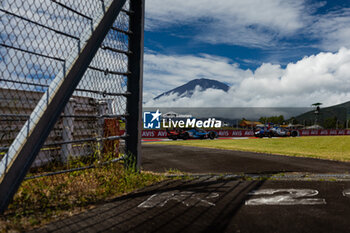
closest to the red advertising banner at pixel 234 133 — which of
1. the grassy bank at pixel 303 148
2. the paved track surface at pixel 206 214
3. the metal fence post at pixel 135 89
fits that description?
the grassy bank at pixel 303 148

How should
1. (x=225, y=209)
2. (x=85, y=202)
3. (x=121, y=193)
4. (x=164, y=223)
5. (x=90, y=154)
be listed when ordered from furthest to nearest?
1. (x=90, y=154)
2. (x=121, y=193)
3. (x=85, y=202)
4. (x=225, y=209)
5. (x=164, y=223)

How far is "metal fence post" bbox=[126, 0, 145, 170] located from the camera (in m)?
4.73

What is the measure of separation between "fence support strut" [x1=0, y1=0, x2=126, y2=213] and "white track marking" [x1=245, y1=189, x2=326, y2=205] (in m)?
2.43

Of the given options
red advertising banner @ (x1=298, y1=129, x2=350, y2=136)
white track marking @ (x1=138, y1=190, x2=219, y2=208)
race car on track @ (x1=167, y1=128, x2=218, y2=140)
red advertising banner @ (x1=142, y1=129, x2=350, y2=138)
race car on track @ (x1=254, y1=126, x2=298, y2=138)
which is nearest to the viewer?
white track marking @ (x1=138, y1=190, x2=219, y2=208)

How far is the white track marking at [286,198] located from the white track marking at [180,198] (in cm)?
51

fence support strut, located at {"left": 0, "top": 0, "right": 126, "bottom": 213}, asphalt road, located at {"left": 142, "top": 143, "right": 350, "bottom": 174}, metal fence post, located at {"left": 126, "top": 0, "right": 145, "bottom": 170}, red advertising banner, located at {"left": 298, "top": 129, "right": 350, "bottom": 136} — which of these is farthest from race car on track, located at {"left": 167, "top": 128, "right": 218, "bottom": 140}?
fence support strut, located at {"left": 0, "top": 0, "right": 126, "bottom": 213}

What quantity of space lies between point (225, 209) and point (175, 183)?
141 cm

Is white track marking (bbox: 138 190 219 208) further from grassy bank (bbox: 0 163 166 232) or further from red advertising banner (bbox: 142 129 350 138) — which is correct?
red advertising banner (bbox: 142 129 350 138)

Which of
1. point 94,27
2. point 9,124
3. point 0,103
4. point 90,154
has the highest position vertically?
point 94,27

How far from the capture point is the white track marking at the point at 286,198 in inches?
127

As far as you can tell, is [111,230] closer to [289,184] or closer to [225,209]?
[225,209]

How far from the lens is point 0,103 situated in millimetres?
4711

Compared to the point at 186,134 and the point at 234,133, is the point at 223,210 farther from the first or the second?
the point at 234,133

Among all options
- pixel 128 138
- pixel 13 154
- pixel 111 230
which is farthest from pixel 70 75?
pixel 128 138
